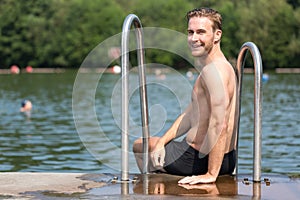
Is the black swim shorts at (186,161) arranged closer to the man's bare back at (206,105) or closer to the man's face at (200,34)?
the man's bare back at (206,105)

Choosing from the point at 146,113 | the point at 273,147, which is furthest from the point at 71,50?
the point at 146,113

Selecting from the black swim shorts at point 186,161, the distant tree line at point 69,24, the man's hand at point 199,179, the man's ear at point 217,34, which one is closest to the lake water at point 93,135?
the black swim shorts at point 186,161

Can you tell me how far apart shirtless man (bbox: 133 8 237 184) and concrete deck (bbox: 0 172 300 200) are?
116 millimetres

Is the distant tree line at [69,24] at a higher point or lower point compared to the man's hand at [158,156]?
higher

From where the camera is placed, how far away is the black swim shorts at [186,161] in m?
5.82

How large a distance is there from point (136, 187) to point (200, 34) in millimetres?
1252

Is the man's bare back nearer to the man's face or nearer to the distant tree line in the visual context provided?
the man's face

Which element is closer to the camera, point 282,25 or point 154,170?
point 154,170

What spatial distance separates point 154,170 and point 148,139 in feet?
1.04

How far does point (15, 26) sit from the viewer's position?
95.2 m

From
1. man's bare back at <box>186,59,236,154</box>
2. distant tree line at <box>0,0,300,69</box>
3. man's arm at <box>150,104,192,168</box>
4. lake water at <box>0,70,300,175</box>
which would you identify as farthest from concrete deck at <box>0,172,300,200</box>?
distant tree line at <box>0,0,300,69</box>

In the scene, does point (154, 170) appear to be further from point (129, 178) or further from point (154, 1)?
point (154, 1)

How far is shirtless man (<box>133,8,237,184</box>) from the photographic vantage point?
18.4 feet

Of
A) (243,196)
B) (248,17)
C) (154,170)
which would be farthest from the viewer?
(248,17)
